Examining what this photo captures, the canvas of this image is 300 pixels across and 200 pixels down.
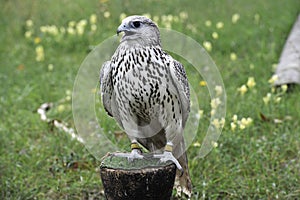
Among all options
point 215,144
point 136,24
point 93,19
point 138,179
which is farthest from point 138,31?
point 93,19

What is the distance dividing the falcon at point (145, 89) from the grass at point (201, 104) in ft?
3.43

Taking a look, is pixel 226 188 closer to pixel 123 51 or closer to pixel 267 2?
pixel 123 51

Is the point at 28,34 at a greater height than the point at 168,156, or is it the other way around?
the point at 28,34

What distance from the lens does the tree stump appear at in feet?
11.9

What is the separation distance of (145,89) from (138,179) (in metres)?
0.60

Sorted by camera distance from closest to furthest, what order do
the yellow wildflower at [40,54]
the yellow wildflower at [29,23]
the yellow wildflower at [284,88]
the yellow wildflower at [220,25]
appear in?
the yellow wildflower at [284,88] < the yellow wildflower at [40,54] < the yellow wildflower at [220,25] < the yellow wildflower at [29,23]

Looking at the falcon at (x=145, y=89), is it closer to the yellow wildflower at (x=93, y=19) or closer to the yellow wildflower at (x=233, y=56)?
the yellow wildflower at (x=233, y=56)

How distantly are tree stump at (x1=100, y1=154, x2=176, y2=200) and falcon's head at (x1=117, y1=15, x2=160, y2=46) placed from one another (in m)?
0.82

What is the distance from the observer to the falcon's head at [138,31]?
3546 mm

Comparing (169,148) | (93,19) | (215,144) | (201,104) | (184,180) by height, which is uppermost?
(93,19)

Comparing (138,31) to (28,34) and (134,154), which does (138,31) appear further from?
(28,34)

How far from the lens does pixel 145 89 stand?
3.62 m

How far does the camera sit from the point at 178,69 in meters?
3.78

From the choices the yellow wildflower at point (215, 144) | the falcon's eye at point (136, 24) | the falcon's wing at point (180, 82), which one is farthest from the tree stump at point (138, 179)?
the yellow wildflower at point (215, 144)
